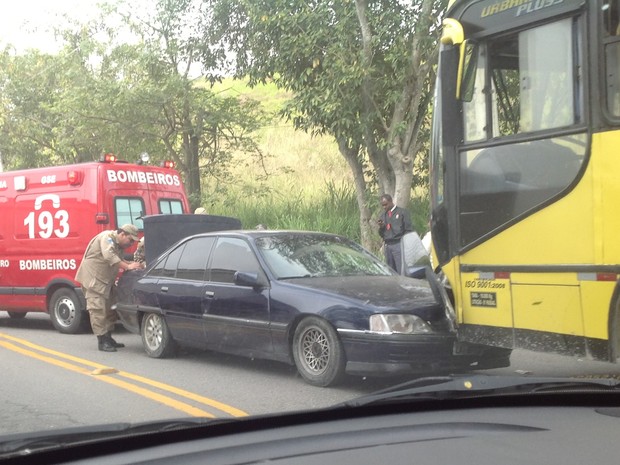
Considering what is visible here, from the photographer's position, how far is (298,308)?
7.36 meters

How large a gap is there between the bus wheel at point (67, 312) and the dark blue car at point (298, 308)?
1798 millimetres

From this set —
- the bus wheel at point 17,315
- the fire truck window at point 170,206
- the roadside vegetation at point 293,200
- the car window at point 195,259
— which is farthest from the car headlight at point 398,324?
the roadside vegetation at point 293,200

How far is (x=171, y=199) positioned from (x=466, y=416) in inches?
376

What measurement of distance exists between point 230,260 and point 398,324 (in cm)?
231

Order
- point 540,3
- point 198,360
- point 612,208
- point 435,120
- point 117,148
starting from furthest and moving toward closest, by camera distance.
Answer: point 117,148 < point 198,360 < point 435,120 < point 540,3 < point 612,208

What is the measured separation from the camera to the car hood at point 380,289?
275 inches

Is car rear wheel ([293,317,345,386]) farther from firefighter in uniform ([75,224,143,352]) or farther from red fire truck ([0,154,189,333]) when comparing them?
red fire truck ([0,154,189,333])

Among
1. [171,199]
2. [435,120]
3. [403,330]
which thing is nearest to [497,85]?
[435,120]

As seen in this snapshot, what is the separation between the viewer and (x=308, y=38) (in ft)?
49.9

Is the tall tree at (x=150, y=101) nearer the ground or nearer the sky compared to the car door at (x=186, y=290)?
nearer the sky

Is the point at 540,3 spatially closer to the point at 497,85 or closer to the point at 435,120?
the point at 497,85

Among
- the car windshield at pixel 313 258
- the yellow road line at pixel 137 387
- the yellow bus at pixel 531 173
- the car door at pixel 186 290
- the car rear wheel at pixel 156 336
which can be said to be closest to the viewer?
the yellow bus at pixel 531 173

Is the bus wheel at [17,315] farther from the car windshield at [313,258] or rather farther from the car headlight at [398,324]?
the car headlight at [398,324]

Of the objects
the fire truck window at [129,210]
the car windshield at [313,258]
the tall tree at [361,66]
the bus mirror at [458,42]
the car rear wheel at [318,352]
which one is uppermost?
the tall tree at [361,66]
